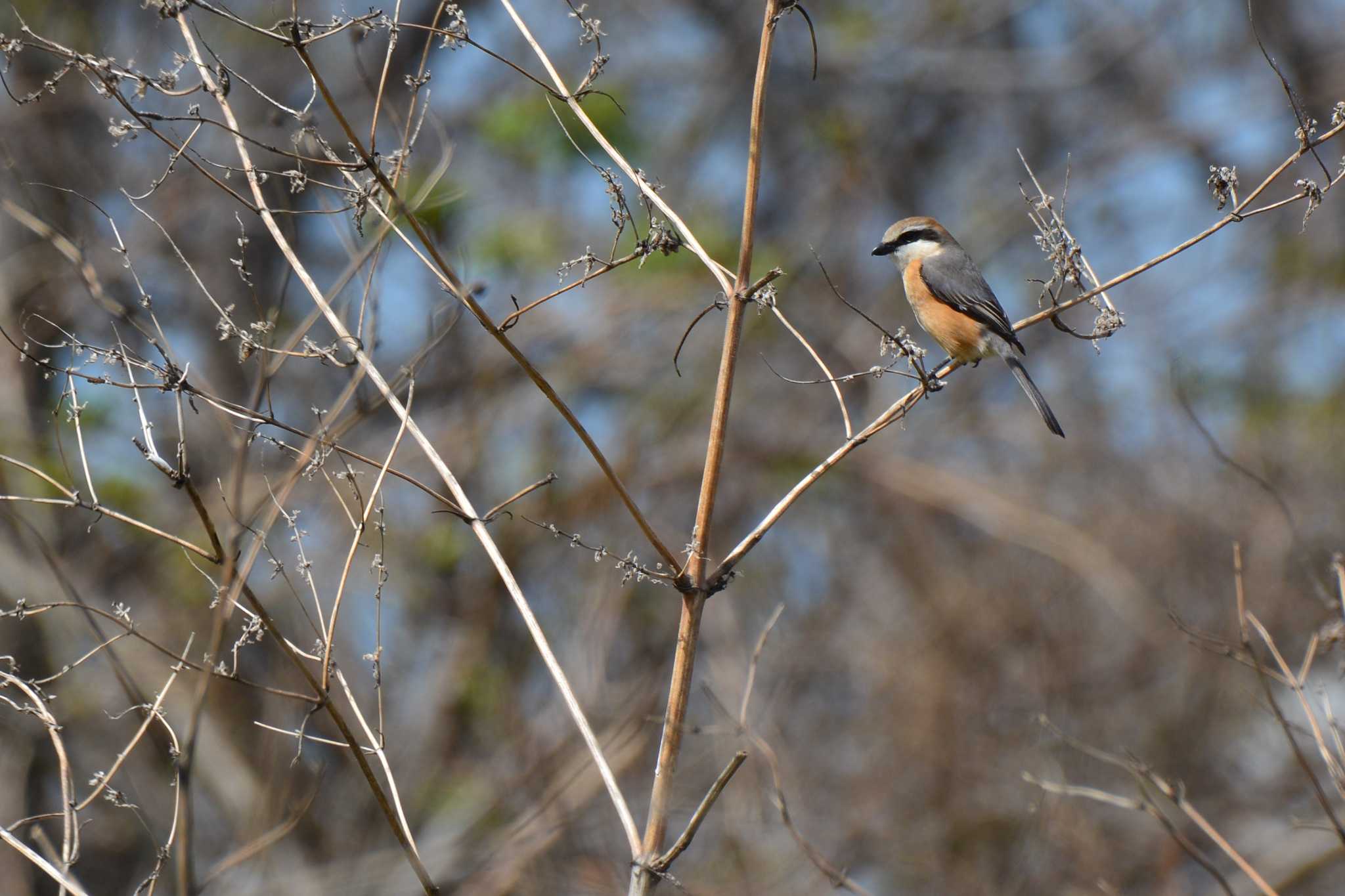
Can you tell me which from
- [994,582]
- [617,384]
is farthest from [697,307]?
[994,582]

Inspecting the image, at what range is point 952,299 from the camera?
472 cm

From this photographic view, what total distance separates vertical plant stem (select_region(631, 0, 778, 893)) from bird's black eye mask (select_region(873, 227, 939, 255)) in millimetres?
3075

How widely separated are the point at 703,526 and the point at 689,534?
6.80 metres

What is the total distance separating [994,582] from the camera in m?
9.46

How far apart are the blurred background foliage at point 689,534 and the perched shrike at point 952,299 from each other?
1.74 meters

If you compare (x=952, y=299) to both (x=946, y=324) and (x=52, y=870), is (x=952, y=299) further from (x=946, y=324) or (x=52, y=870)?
(x=52, y=870)

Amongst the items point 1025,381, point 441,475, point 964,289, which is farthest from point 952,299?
point 441,475

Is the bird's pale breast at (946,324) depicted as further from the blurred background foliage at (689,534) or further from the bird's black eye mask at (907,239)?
the blurred background foliage at (689,534)

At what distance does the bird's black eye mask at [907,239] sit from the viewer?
5.19 m

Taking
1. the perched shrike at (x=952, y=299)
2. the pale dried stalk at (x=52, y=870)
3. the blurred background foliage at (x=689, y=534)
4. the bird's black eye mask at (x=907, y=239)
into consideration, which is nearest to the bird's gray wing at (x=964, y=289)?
the perched shrike at (x=952, y=299)

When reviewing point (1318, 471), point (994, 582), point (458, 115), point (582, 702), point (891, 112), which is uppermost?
point (891, 112)

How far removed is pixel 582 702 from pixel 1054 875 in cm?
425

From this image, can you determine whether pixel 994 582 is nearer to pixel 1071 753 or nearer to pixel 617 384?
pixel 1071 753

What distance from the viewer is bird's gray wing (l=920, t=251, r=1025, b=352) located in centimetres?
459
